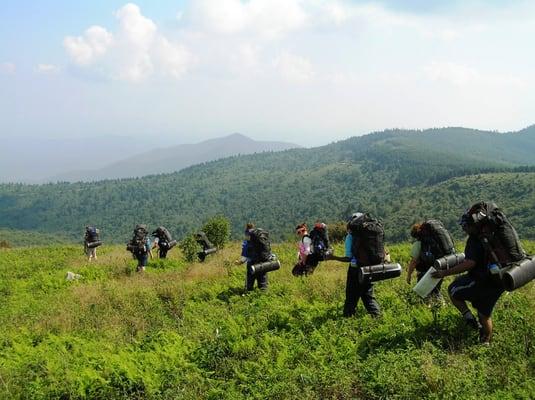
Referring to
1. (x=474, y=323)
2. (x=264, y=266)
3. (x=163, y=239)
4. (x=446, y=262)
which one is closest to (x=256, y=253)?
(x=264, y=266)

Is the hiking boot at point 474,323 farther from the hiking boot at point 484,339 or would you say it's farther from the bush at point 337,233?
the bush at point 337,233

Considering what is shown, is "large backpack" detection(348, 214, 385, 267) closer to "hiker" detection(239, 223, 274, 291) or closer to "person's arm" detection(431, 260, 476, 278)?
"person's arm" detection(431, 260, 476, 278)

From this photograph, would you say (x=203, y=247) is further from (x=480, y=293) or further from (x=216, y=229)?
(x=480, y=293)

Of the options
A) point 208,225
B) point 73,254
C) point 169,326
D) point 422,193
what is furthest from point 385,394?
point 422,193

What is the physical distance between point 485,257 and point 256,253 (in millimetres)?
6162

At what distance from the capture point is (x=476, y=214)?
233 inches

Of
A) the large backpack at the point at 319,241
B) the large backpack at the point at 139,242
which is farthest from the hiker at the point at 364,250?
the large backpack at the point at 139,242

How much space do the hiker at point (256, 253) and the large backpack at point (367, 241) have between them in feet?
13.0

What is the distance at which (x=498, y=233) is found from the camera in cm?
581

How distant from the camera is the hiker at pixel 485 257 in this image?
5762mm

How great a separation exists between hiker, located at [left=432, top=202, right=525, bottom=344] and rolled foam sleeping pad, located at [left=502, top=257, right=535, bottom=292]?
0.12 m

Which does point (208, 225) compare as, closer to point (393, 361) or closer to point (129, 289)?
point (129, 289)

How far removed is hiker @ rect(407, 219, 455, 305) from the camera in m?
8.41

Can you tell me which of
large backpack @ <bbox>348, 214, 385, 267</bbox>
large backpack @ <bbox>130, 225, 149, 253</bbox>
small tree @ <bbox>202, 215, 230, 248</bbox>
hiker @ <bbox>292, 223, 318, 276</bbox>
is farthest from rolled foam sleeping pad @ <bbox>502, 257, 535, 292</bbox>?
small tree @ <bbox>202, 215, 230, 248</bbox>
